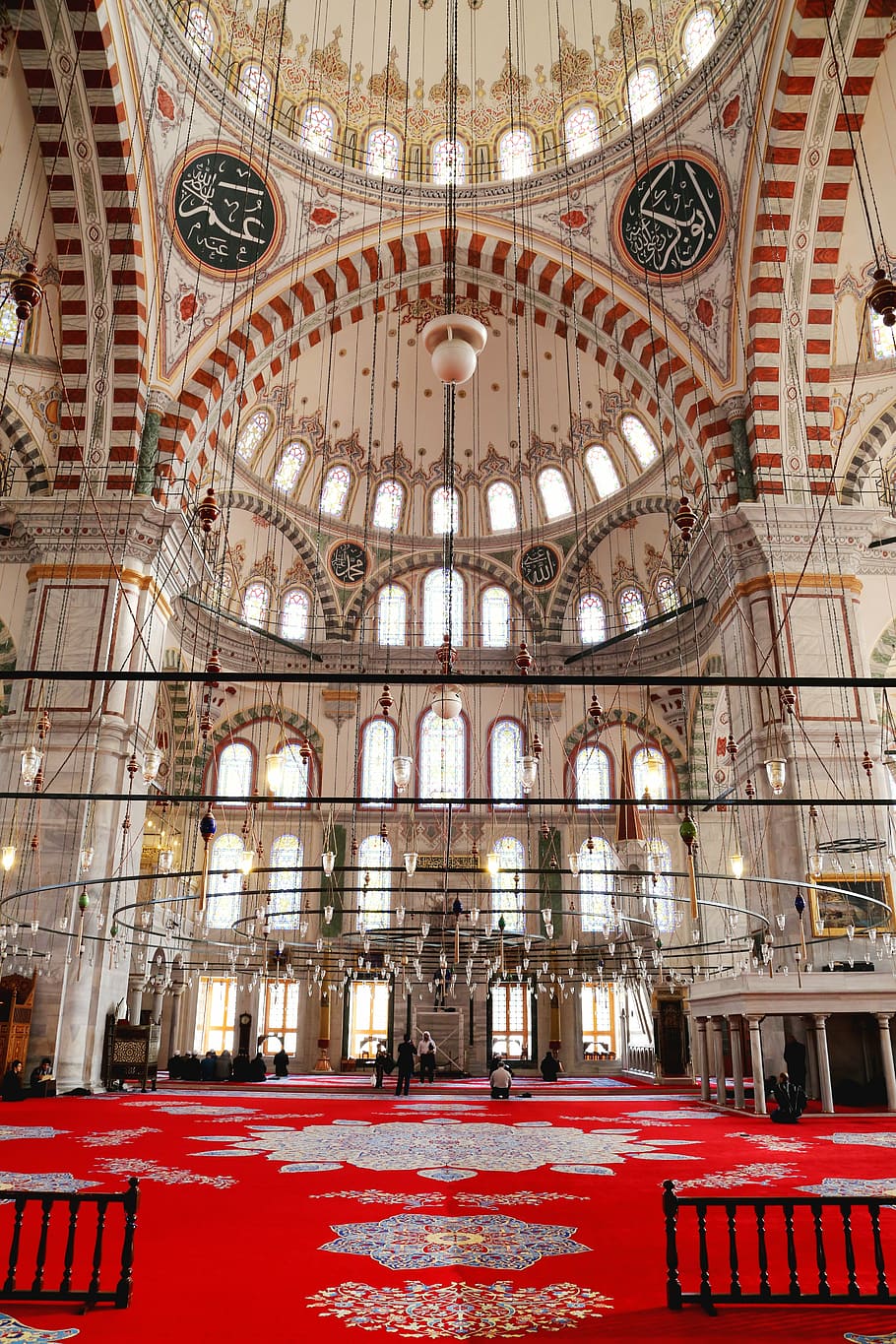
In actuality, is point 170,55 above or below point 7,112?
above

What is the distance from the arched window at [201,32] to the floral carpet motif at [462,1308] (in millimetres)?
15975

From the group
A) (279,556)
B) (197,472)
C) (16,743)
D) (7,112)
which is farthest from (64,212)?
(279,556)

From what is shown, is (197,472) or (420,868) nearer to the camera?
(197,472)

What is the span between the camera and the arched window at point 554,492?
71.1 ft

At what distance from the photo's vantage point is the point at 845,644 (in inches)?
527

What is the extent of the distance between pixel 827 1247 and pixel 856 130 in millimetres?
12424

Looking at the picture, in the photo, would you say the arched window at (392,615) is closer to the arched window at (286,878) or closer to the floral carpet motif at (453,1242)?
the arched window at (286,878)

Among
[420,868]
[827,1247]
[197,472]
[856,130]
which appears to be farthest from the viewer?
[420,868]

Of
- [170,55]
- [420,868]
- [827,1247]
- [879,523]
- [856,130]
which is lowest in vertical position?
[827,1247]

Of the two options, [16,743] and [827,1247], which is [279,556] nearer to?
[16,743]

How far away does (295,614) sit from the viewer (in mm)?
21906

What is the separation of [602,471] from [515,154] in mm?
6578

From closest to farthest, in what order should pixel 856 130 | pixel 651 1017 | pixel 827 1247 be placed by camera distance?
1. pixel 827 1247
2. pixel 856 130
3. pixel 651 1017

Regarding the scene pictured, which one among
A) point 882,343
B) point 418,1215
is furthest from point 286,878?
point 418,1215
